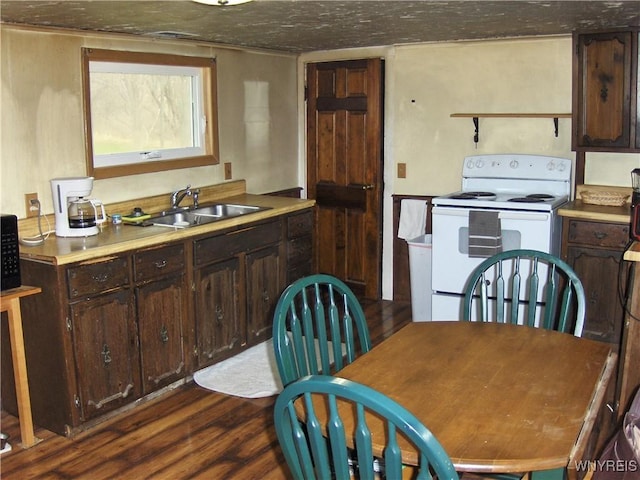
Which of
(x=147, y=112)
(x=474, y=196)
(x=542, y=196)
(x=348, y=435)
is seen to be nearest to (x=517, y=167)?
(x=542, y=196)

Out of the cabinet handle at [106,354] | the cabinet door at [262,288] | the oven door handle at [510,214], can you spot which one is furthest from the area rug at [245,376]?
the oven door handle at [510,214]

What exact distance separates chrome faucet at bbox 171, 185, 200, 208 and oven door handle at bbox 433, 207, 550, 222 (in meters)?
1.49

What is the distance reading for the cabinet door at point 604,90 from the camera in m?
3.99

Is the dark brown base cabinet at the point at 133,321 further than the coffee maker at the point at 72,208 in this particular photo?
No

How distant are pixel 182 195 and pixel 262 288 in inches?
29.5

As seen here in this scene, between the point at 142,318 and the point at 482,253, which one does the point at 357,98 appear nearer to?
the point at 482,253

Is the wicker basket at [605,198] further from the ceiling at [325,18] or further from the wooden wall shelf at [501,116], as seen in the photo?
the ceiling at [325,18]

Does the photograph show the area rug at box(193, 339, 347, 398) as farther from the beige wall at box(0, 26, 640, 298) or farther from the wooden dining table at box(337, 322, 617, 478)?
the wooden dining table at box(337, 322, 617, 478)

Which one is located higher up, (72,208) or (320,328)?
(72,208)

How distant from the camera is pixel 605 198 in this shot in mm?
4277

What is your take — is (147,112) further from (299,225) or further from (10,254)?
(10,254)

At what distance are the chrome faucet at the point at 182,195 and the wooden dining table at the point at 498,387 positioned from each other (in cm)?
220

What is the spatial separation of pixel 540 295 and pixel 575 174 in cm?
90

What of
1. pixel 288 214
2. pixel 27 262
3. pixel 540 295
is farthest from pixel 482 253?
pixel 27 262
